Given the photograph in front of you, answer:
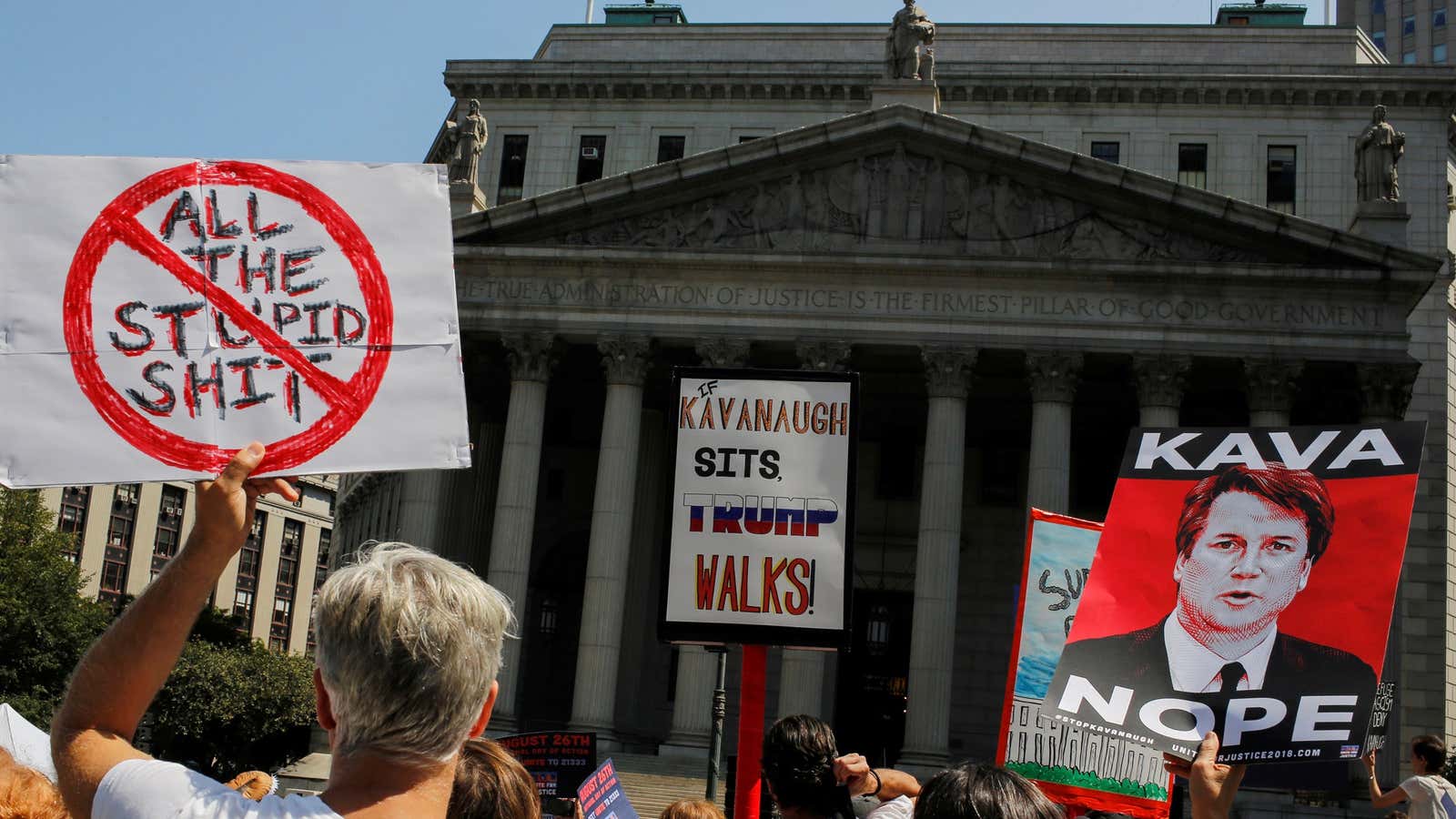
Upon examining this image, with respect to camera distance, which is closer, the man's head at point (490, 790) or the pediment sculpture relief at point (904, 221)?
the man's head at point (490, 790)

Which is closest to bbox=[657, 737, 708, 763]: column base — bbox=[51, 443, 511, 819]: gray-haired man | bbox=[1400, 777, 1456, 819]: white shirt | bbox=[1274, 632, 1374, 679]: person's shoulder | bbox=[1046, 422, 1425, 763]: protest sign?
bbox=[1400, 777, 1456, 819]: white shirt

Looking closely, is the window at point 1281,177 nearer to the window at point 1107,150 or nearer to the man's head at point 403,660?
the window at point 1107,150

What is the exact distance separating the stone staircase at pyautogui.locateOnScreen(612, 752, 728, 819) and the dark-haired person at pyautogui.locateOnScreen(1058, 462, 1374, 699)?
27872 millimetres

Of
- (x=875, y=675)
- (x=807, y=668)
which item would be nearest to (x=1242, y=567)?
(x=807, y=668)

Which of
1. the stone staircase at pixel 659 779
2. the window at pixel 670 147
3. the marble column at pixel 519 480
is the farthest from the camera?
the window at pixel 670 147

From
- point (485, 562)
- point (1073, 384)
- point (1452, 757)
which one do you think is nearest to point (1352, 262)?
point (1073, 384)

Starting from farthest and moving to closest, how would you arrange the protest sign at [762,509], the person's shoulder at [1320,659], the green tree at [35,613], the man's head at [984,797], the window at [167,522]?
the window at [167,522] → the green tree at [35,613] → the protest sign at [762,509] → the person's shoulder at [1320,659] → the man's head at [984,797]

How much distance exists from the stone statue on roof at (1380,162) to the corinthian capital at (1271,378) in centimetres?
550

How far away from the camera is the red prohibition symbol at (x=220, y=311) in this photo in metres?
5.35

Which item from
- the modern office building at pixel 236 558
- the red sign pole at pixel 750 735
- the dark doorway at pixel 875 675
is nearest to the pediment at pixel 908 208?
the dark doorway at pixel 875 675

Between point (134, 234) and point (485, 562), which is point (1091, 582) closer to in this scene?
point (134, 234)

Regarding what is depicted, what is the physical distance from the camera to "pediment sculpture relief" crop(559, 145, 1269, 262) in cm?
4078

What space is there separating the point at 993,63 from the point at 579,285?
19415mm

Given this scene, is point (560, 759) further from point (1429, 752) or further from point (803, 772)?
point (803, 772)
